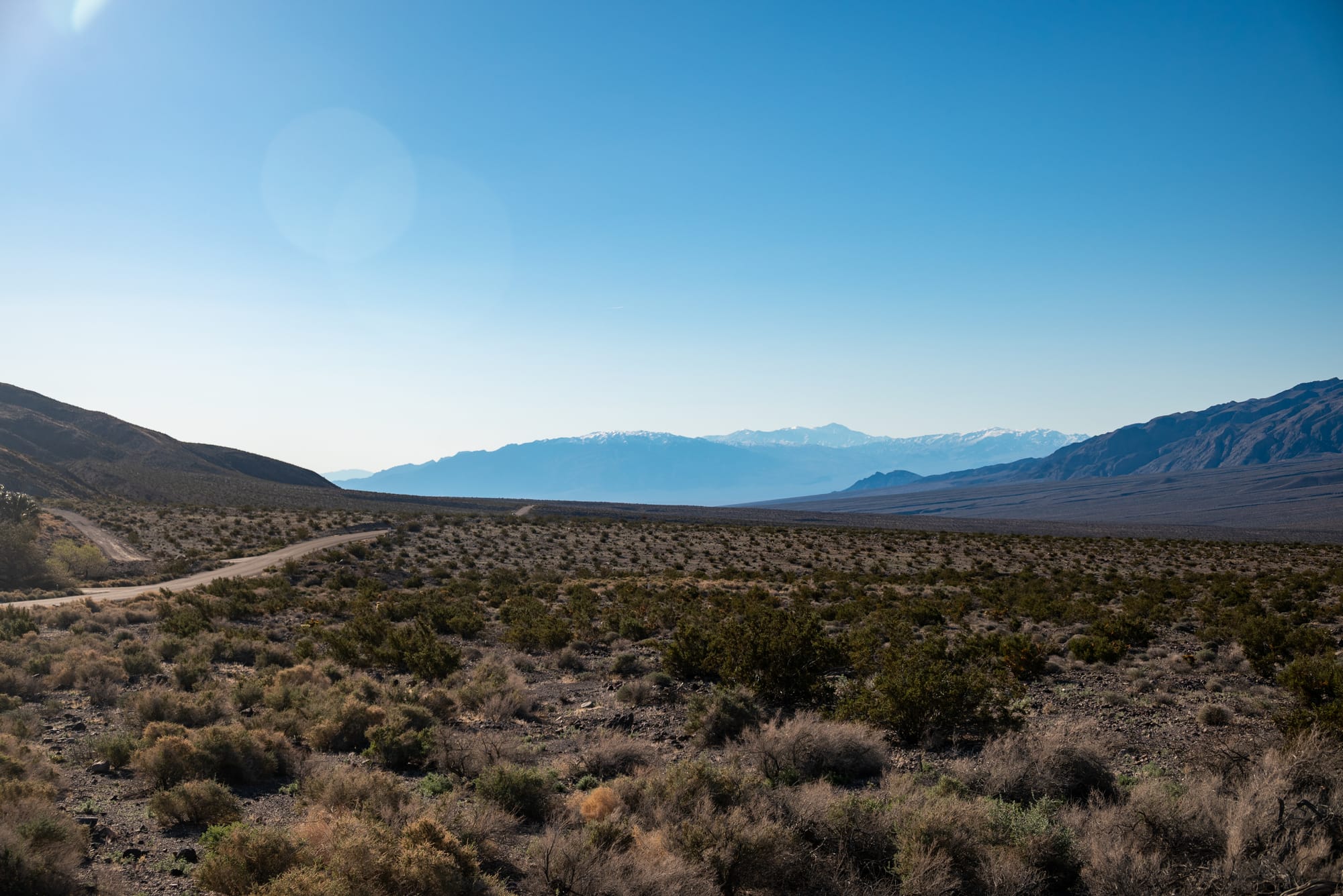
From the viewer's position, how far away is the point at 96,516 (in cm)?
4856

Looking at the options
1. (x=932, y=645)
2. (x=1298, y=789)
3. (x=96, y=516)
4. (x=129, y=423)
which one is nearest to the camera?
(x=1298, y=789)

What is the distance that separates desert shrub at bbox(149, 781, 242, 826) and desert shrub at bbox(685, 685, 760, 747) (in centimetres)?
591

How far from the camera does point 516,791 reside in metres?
7.47

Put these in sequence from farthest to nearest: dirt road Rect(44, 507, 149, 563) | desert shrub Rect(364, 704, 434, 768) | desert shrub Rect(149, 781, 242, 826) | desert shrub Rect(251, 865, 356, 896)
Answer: dirt road Rect(44, 507, 149, 563) < desert shrub Rect(364, 704, 434, 768) < desert shrub Rect(149, 781, 242, 826) < desert shrub Rect(251, 865, 356, 896)

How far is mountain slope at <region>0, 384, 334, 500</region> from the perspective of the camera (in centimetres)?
7175

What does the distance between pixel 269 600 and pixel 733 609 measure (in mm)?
16437

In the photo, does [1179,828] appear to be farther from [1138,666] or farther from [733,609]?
[733,609]

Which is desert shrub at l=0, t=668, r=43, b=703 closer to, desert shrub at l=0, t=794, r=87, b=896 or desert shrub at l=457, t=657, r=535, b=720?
desert shrub at l=457, t=657, r=535, b=720

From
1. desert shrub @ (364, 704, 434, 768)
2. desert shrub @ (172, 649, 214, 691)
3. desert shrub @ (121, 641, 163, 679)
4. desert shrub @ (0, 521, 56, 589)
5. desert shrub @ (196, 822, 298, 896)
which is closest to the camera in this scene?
desert shrub @ (196, 822, 298, 896)

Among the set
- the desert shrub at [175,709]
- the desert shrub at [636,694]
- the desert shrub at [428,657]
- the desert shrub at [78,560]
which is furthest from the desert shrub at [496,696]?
the desert shrub at [78,560]

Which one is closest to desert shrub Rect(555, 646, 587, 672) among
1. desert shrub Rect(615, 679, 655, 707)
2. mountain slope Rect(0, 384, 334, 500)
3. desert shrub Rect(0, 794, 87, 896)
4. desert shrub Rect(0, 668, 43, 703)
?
desert shrub Rect(615, 679, 655, 707)

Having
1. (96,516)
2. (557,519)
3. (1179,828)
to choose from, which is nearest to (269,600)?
(1179,828)

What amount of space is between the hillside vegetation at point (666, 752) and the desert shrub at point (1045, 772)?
1.6 inches

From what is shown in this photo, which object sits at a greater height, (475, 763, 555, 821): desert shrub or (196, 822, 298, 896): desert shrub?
(196, 822, 298, 896): desert shrub
